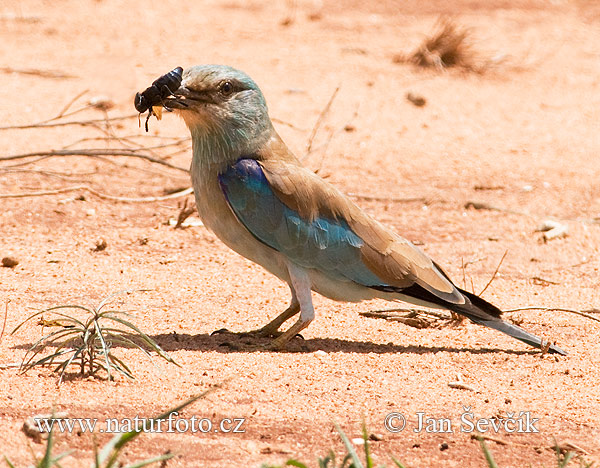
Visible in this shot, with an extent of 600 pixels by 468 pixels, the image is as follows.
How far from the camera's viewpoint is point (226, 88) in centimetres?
493

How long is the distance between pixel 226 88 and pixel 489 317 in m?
1.62

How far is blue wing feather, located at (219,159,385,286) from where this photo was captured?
4797mm

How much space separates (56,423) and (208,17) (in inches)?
380

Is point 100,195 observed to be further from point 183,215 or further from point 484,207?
point 484,207

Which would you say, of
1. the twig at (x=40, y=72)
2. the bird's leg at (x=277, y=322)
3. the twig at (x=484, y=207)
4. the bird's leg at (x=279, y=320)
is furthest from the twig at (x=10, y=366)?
the twig at (x=40, y=72)

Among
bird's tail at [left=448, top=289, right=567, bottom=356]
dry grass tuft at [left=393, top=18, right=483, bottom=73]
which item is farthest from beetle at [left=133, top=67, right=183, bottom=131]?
dry grass tuft at [left=393, top=18, right=483, bottom=73]

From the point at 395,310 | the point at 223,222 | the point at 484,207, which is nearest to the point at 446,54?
the point at 484,207

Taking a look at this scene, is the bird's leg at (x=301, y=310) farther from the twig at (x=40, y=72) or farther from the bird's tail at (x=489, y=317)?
the twig at (x=40, y=72)

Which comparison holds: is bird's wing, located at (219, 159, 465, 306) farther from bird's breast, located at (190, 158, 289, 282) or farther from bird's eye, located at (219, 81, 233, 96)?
bird's eye, located at (219, 81, 233, 96)

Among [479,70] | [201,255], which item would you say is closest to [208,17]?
[479,70]

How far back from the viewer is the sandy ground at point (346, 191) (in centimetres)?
391

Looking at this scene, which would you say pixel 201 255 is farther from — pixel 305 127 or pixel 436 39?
pixel 436 39

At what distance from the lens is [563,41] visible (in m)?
12.9

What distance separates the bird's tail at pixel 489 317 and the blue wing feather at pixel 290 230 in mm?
415
